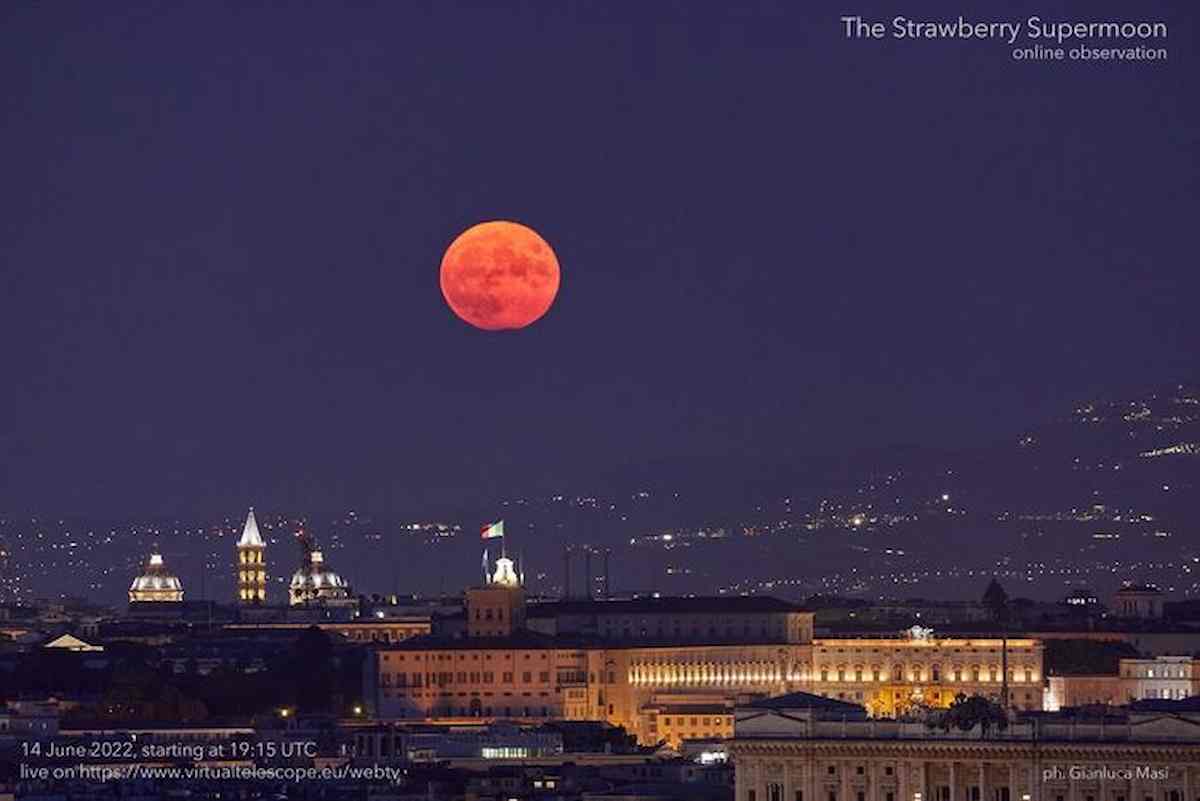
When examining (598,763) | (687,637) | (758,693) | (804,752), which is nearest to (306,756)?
(598,763)

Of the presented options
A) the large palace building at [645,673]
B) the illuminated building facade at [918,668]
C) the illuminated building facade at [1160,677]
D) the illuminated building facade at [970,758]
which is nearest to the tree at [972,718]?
the illuminated building facade at [970,758]

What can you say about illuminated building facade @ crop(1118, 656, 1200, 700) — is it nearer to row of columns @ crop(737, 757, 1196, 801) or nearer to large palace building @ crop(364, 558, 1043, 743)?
large palace building @ crop(364, 558, 1043, 743)

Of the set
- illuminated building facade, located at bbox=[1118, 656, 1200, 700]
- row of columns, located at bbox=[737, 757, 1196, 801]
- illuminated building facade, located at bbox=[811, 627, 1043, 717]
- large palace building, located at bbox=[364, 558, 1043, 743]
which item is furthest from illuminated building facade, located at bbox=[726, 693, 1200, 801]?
large palace building, located at bbox=[364, 558, 1043, 743]

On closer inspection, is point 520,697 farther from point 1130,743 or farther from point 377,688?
point 1130,743

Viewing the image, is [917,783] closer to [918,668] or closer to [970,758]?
[970,758]

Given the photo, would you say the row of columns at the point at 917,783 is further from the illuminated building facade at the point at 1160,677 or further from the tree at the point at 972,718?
the illuminated building facade at the point at 1160,677

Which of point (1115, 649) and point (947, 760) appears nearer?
point (947, 760)

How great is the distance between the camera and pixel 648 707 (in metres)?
182

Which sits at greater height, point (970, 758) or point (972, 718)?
point (972, 718)

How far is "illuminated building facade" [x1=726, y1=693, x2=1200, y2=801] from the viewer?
332 feet

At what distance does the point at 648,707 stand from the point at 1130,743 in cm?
7954

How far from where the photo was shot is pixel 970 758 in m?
103

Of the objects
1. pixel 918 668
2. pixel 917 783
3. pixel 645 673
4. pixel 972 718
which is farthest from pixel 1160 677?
pixel 917 783

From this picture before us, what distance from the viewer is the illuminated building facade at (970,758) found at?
332 ft
